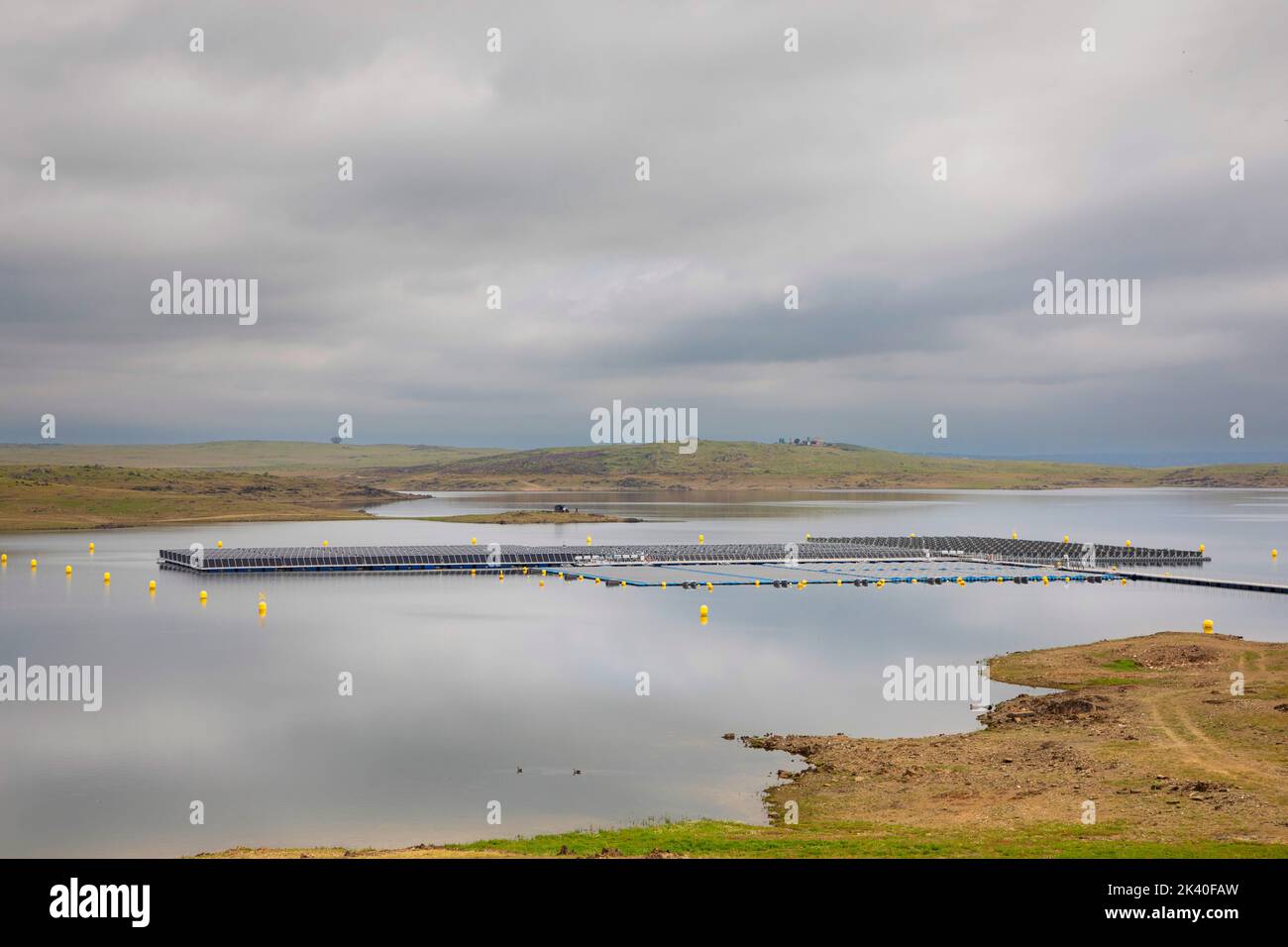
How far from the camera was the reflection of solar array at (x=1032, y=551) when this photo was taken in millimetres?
115812

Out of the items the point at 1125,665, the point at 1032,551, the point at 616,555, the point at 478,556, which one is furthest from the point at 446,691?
the point at 1032,551

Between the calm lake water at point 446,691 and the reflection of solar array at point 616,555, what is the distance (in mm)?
6267

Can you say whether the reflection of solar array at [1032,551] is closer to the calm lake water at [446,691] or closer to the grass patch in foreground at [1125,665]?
the calm lake water at [446,691]

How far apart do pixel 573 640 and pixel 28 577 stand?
63.2m

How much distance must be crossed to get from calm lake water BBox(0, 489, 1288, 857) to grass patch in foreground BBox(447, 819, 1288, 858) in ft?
11.3

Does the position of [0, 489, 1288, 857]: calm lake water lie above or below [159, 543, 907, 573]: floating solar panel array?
below

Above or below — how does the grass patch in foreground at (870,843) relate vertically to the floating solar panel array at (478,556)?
below

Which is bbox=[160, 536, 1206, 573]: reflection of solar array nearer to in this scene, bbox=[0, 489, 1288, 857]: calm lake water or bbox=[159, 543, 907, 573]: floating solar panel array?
bbox=[159, 543, 907, 573]: floating solar panel array

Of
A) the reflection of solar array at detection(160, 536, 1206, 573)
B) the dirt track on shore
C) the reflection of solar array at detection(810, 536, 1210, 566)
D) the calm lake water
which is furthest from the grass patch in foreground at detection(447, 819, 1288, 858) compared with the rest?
the reflection of solar array at detection(810, 536, 1210, 566)

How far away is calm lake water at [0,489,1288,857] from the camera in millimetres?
32156

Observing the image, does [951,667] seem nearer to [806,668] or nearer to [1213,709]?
[806,668]

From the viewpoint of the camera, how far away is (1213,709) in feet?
132

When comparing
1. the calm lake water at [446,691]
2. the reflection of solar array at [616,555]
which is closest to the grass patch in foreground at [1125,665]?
the calm lake water at [446,691]
